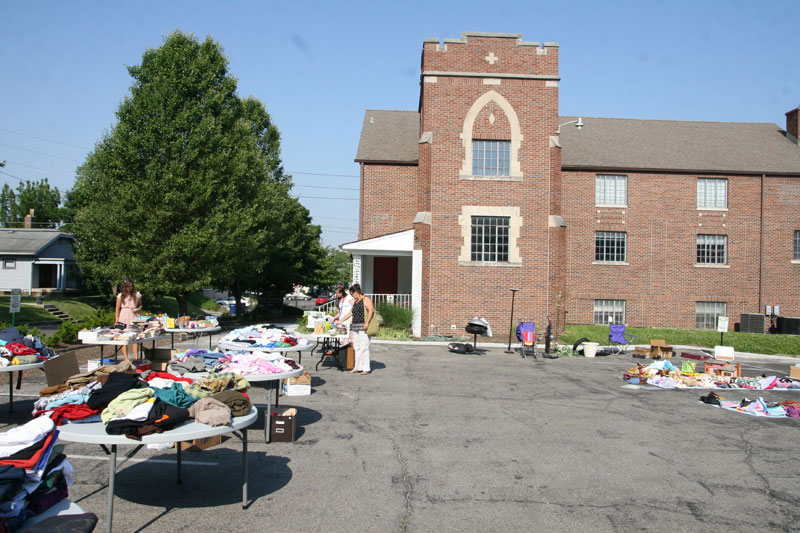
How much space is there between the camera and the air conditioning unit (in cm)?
2809

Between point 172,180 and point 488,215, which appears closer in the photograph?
point 172,180

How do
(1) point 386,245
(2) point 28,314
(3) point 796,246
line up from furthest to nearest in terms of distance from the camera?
(2) point 28,314
(3) point 796,246
(1) point 386,245

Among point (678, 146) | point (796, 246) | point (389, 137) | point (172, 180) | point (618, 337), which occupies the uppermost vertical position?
point (678, 146)

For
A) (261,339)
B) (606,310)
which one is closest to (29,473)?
(261,339)

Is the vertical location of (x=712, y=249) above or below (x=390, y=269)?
above

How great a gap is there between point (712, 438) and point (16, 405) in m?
10.6

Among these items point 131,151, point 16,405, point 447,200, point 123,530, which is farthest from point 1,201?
point 123,530

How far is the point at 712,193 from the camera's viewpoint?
29.1m

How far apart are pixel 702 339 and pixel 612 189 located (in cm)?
857

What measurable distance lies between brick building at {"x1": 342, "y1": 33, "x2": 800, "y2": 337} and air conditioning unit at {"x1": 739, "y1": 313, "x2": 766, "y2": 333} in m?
0.60

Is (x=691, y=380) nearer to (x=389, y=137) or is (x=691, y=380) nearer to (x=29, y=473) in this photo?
(x=29, y=473)

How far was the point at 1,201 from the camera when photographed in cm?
8100

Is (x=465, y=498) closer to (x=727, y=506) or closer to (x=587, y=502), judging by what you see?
(x=587, y=502)

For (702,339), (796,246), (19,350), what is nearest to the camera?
(19,350)
